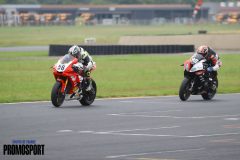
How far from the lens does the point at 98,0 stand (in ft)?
492

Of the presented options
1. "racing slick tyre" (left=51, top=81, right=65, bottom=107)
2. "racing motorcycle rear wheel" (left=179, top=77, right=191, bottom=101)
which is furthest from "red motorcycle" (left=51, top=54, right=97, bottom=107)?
"racing motorcycle rear wheel" (left=179, top=77, right=191, bottom=101)

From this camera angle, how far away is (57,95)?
1984 centimetres

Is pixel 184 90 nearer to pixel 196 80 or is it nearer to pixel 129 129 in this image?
pixel 196 80

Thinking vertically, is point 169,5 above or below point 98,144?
below

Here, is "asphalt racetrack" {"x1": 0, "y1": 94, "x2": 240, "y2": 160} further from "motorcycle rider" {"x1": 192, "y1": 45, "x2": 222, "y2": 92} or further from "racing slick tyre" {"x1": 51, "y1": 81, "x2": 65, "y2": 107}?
"motorcycle rider" {"x1": 192, "y1": 45, "x2": 222, "y2": 92}

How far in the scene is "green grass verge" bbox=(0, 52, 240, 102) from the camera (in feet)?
84.5

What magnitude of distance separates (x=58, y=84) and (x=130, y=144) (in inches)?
250

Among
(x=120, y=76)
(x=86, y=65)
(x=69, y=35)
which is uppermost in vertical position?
(x=86, y=65)

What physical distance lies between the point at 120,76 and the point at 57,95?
13338mm

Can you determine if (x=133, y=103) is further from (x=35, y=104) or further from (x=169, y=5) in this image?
(x=169, y=5)

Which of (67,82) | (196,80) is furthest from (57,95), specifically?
(196,80)

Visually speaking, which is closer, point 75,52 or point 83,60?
point 75,52

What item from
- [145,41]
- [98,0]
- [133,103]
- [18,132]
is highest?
[18,132]

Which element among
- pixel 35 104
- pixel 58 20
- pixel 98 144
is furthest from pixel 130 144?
pixel 58 20
